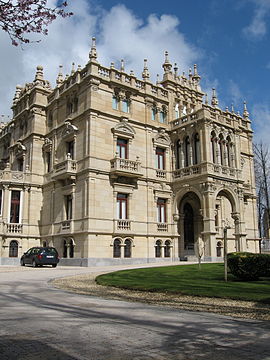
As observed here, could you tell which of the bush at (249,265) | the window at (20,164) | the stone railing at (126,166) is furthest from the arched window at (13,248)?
the bush at (249,265)

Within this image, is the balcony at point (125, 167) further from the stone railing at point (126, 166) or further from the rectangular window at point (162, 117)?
the rectangular window at point (162, 117)

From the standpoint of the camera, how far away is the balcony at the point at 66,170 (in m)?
30.6

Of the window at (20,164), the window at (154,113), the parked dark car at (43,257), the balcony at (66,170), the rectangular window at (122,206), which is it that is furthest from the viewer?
the window at (20,164)

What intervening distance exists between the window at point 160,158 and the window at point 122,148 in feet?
12.5

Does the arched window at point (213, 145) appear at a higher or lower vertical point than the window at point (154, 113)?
lower

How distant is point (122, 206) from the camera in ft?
103

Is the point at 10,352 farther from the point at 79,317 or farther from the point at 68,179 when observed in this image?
the point at 68,179

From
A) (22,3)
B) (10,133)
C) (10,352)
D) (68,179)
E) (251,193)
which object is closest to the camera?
(10,352)

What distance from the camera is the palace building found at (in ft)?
98.7

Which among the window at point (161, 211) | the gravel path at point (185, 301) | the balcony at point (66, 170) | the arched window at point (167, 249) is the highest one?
the balcony at point (66, 170)

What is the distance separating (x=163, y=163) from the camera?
35.5 meters

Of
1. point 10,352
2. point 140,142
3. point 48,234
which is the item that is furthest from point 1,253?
point 10,352

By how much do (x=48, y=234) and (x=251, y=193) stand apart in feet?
72.6

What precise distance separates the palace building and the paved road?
1902 centimetres
